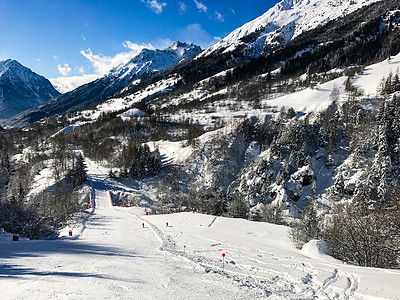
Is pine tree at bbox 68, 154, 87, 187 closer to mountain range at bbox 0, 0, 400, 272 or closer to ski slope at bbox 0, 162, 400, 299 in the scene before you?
mountain range at bbox 0, 0, 400, 272

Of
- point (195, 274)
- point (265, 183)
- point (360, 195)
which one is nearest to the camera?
point (195, 274)

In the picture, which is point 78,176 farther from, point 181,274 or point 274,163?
point 181,274

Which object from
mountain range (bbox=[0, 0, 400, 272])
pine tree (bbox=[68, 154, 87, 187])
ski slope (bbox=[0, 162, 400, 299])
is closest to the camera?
ski slope (bbox=[0, 162, 400, 299])

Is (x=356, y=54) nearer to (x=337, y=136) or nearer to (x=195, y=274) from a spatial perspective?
(x=337, y=136)

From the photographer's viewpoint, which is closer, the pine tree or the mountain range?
the mountain range

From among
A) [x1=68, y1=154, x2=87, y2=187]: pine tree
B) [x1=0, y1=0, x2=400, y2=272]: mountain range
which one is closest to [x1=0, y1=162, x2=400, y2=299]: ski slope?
[x1=0, y1=0, x2=400, y2=272]: mountain range

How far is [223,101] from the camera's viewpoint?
136m

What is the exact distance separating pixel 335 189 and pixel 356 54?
132 metres

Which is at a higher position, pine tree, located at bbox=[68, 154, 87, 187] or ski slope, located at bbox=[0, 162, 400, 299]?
pine tree, located at bbox=[68, 154, 87, 187]

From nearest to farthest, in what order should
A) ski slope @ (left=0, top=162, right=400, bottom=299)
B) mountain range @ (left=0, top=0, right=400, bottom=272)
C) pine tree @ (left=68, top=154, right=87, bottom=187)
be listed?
ski slope @ (left=0, top=162, right=400, bottom=299) → mountain range @ (left=0, top=0, right=400, bottom=272) → pine tree @ (left=68, top=154, right=87, bottom=187)

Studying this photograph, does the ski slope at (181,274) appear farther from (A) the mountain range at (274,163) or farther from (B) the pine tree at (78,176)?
(B) the pine tree at (78,176)

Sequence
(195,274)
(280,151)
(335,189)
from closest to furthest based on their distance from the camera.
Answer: (195,274)
(335,189)
(280,151)

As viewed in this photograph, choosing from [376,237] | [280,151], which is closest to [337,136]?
[280,151]

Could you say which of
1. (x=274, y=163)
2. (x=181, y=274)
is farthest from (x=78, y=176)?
(x=181, y=274)
